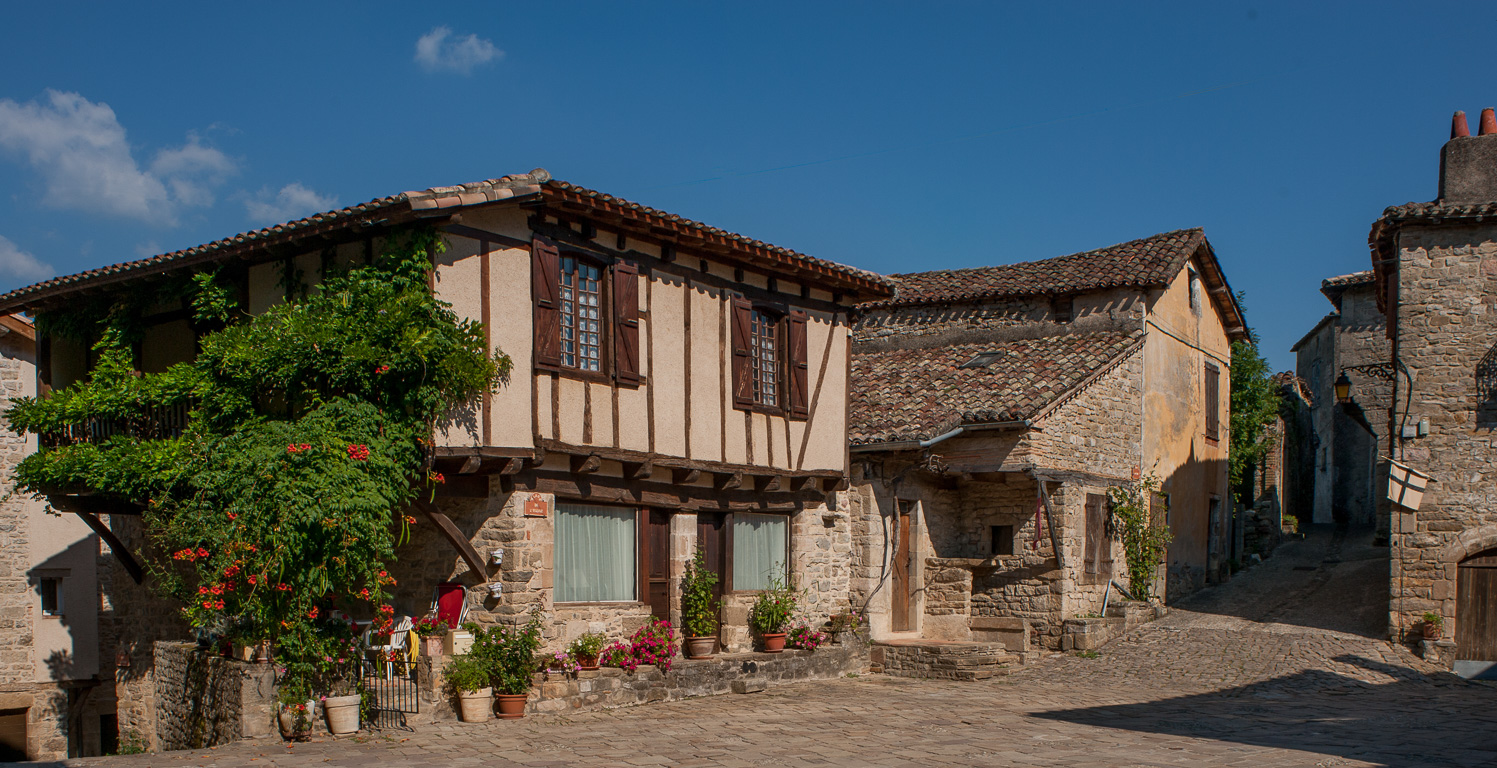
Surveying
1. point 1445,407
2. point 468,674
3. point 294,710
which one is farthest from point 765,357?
point 1445,407

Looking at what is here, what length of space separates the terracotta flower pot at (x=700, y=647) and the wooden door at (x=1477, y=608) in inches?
409

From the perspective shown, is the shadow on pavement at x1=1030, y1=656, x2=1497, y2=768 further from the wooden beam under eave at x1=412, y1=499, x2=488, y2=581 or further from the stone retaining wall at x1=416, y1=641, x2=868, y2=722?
the wooden beam under eave at x1=412, y1=499, x2=488, y2=581

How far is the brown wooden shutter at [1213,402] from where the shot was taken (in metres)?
23.6

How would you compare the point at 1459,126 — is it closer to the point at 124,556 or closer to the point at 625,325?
A: the point at 625,325

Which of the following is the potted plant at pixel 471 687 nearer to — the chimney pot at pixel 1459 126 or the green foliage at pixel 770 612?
the green foliage at pixel 770 612

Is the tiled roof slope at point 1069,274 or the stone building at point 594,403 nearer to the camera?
the stone building at point 594,403

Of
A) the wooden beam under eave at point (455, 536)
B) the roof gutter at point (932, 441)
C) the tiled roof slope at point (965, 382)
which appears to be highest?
the tiled roof slope at point (965, 382)

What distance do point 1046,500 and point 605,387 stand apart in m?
7.52

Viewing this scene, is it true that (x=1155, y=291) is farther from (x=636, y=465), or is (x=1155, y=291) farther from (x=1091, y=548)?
(x=636, y=465)

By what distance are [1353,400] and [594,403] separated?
19.8m

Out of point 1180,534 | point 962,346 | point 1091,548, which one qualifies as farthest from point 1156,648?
point 962,346

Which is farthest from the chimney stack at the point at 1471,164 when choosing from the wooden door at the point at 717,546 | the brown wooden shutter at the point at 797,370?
the wooden door at the point at 717,546

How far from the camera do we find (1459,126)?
56.7 ft

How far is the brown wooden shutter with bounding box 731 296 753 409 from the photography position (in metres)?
14.2
